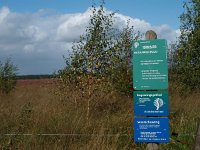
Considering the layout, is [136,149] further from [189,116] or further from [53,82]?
[53,82]

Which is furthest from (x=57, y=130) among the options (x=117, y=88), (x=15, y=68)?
(x=15, y=68)

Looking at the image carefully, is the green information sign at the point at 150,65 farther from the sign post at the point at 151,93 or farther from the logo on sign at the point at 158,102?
the logo on sign at the point at 158,102

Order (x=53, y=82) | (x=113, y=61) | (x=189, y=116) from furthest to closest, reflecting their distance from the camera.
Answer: (x=53, y=82), (x=113, y=61), (x=189, y=116)

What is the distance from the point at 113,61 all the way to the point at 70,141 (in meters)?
7.31

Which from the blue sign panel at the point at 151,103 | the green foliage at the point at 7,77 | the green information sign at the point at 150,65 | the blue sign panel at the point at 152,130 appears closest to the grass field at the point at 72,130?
the blue sign panel at the point at 152,130

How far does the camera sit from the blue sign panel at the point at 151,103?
682 centimetres

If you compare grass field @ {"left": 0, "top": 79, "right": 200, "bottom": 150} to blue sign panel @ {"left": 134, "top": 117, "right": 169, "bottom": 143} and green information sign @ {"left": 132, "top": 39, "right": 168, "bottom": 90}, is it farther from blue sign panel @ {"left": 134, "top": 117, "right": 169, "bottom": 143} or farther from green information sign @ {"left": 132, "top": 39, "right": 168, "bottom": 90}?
green information sign @ {"left": 132, "top": 39, "right": 168, "bottom": 90}

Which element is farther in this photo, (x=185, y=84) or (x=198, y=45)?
(x=185, y=84)

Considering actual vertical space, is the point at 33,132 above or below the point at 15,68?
below

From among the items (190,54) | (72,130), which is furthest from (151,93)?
(190,54)

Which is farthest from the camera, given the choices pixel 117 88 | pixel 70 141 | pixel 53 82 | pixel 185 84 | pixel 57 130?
pixel 185 84

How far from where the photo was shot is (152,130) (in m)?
6.87

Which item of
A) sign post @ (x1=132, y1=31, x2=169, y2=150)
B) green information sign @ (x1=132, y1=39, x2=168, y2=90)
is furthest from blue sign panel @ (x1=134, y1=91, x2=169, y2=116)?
green information sign @ (x1=132, y1=39, x2=168, y2=90)

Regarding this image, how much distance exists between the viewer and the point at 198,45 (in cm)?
2109
